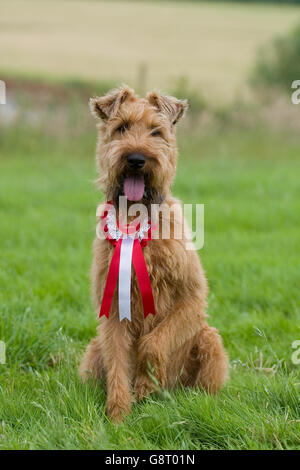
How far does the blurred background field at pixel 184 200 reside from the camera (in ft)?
11.7

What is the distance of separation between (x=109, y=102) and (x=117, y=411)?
75.4 inches

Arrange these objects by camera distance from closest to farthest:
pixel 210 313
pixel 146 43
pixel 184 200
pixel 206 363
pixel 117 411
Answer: pixel 117 411, pixel 206 363, pixel 210 313, pixel 184 200, pixel 146 43

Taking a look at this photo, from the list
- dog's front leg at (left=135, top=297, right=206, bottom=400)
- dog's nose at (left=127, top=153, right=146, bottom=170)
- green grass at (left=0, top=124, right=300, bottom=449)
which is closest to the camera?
green grass at (left=0, top=124, right=300, bottom=449)

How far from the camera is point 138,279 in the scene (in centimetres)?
383

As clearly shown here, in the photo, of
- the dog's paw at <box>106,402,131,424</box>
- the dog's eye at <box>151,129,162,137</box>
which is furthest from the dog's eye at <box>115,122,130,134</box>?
the dog's paw at <box>106,402,131,424</box>

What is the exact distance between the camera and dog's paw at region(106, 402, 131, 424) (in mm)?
3756

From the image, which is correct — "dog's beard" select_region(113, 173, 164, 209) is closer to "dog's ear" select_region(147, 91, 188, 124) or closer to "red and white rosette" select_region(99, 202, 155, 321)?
"red and white rosette" select_region(99, 202, 155, 321)

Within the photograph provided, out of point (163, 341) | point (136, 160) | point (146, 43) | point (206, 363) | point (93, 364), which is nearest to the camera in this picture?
point (136, 160)

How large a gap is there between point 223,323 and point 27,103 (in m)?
10.3

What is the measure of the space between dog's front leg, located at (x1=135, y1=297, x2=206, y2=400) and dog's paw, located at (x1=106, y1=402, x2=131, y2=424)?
19 centimetres

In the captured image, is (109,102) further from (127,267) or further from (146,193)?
(127,267)

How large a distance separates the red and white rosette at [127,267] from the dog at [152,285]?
0.09 meters

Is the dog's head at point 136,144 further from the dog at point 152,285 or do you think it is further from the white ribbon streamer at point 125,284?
the white ribbon streamer at point 125,284

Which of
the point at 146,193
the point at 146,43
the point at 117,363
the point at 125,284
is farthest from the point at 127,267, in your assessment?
the point at 146,43
